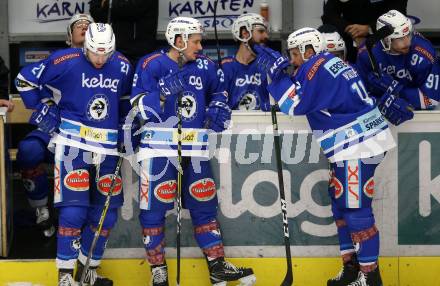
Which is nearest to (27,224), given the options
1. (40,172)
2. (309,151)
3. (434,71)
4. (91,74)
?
(40,172)

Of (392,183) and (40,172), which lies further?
(40,172)

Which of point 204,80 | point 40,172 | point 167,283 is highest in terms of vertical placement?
point 204,80

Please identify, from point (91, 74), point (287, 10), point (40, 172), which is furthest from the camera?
point (287, 10)

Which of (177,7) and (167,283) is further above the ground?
(177,7)

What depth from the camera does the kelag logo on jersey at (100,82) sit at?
23.3 ft

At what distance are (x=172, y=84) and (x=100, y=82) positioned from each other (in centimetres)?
49

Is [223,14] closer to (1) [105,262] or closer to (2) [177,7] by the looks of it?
(2) [177,7]

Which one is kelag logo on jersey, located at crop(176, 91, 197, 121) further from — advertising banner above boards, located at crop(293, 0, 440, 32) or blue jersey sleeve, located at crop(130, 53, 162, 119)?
advertising banner above boards, located at crop(293, 0, 440, 32)

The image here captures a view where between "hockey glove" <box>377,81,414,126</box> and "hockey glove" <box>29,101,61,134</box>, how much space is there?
2.04m

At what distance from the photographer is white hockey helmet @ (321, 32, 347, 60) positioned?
779cm

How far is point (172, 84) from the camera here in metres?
6.93

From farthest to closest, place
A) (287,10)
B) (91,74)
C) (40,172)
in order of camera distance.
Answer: (287,10), (40,172), (91,74)

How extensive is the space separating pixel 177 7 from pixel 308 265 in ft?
9.17

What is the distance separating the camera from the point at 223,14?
30.3 feet
